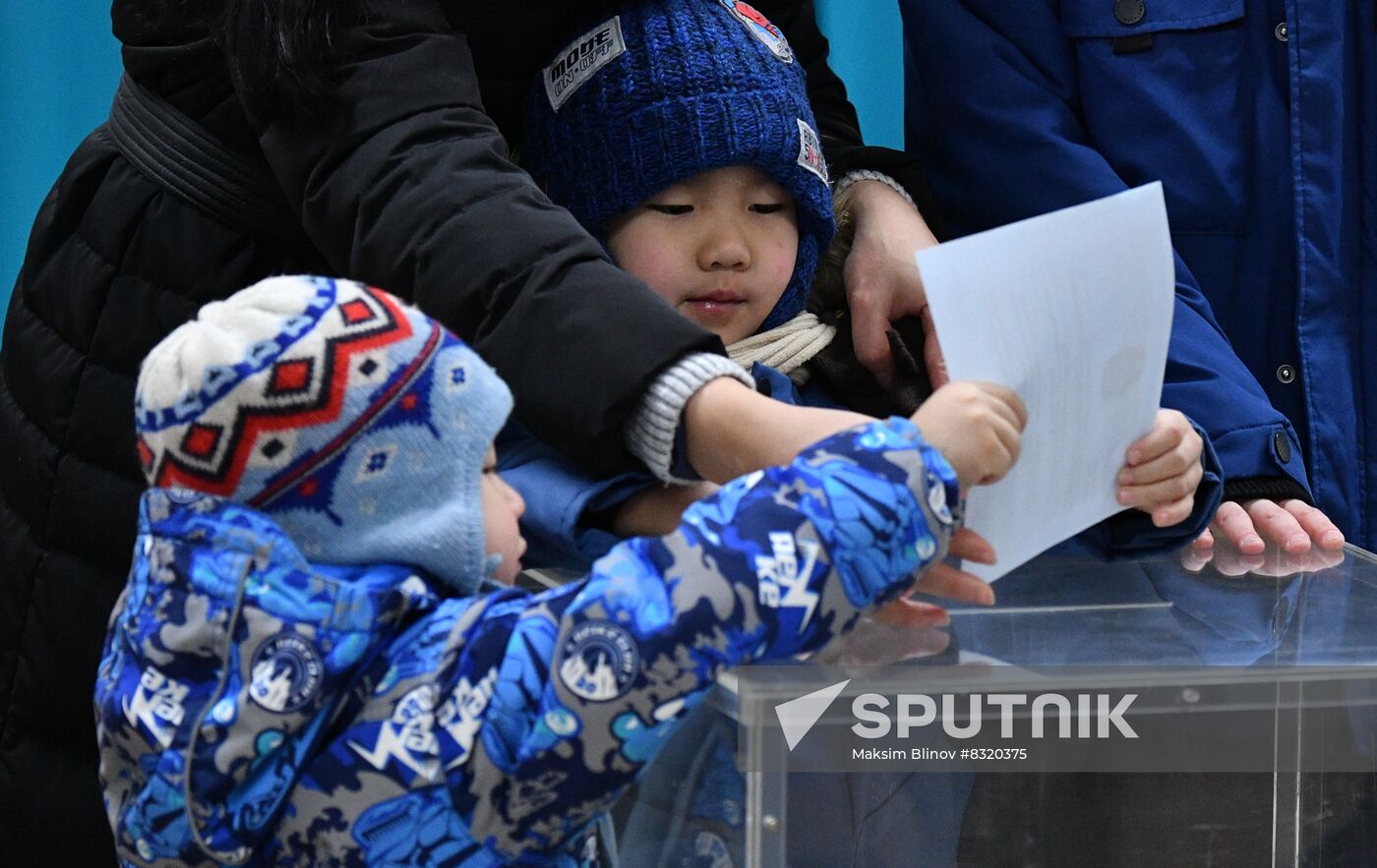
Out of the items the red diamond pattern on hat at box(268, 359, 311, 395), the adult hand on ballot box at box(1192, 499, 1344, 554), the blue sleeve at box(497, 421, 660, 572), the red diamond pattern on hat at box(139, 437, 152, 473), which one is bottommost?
the adult hand on ballot box at box(1192, 499, 1344, 554)

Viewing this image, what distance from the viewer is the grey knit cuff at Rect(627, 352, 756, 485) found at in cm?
81

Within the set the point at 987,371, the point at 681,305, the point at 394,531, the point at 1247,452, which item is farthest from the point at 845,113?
the point at 394,531

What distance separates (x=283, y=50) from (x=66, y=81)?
1.18 meters

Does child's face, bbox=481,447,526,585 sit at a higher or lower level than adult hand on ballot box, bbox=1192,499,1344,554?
higher

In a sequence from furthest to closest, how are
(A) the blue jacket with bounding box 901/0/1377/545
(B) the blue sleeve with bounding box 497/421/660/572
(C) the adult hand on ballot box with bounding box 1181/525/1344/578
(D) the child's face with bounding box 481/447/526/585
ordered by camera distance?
1. (A) the blue jacket with bounding box 901/0/1377/545
2. (C) the adult hand on ballot box with bounding box 1181/525/1344/578
3. (B) the blue sleeve with bounding box 497/421/660/572
4. (D) the child's face with bounding box 481/447/526/585

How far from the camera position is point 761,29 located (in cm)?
126

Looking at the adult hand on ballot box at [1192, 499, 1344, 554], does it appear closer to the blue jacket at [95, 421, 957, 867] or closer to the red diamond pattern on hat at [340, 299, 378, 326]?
the blue jacket at [95, 421, 957, 867]

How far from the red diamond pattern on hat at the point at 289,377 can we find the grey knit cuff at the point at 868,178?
796mm

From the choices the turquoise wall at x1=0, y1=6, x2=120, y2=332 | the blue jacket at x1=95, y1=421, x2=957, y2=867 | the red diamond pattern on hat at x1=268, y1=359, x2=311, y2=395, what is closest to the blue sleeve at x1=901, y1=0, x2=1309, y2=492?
the blue jacket at x1=95, y1=421, x2=957, y2=867

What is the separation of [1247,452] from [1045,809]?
21.3 inches

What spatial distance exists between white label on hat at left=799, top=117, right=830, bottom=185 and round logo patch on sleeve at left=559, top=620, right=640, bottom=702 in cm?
66

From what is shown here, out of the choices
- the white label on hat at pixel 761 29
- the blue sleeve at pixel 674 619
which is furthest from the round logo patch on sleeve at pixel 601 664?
the white label on hat at pixel 761 29

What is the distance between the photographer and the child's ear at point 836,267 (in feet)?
4.58

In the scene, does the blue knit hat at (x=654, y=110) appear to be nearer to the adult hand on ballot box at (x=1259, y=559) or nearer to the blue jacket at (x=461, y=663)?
the adult hand on ballot box at (x=1259, y=559)
